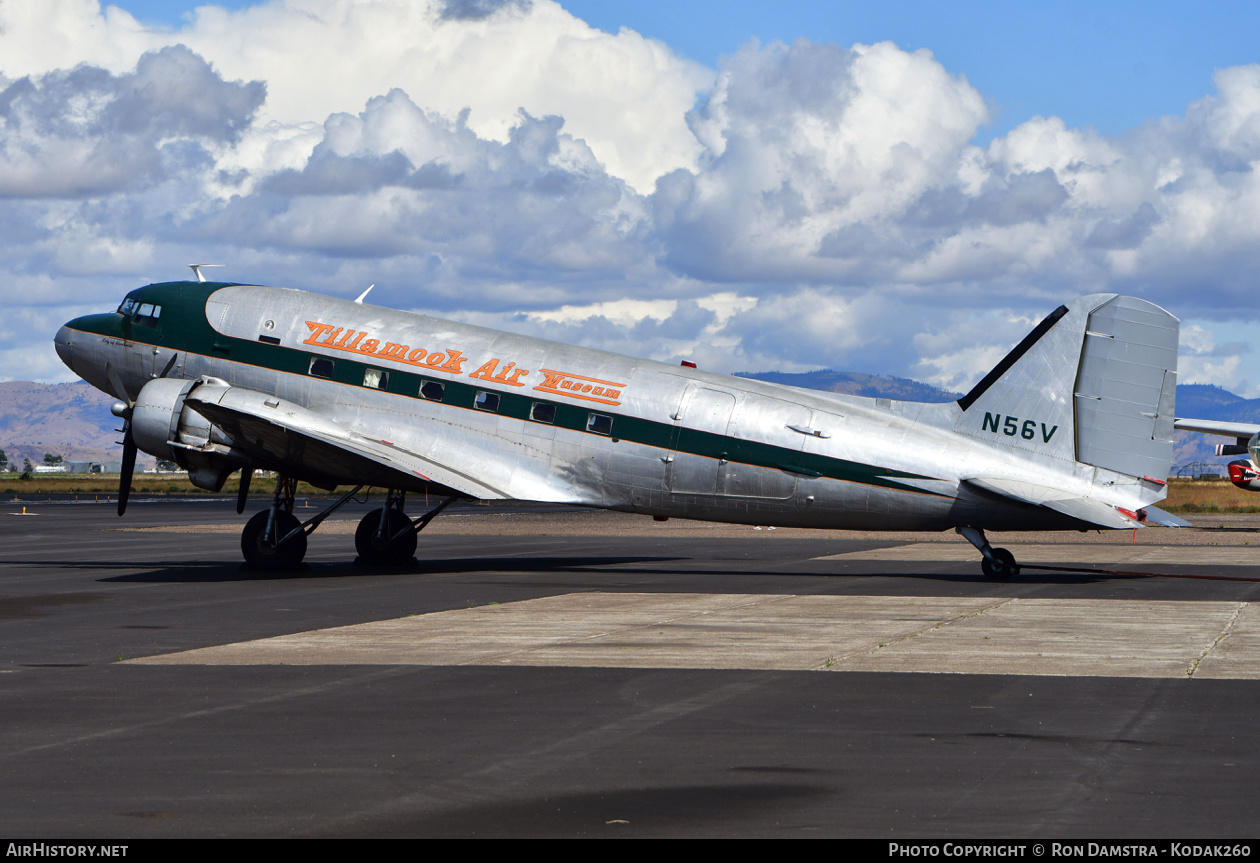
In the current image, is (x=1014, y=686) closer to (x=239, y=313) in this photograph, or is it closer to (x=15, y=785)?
(x=15, y=785)

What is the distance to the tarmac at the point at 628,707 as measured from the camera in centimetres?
830

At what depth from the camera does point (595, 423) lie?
1058 inches

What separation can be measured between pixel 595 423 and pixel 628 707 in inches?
591

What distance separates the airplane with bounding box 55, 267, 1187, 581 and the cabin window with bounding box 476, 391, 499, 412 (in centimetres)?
4

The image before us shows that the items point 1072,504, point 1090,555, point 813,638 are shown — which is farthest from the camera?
point 1090,555

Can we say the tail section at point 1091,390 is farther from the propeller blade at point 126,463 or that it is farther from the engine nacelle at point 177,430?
the propeller blade at point 126,463

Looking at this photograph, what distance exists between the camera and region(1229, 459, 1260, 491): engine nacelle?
59.3 meters

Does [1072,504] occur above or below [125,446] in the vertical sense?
above

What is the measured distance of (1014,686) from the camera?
526 inches

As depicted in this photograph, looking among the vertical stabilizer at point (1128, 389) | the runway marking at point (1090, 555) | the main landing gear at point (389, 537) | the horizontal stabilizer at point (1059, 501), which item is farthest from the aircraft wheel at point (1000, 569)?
the main landing gear at point (389, 537)

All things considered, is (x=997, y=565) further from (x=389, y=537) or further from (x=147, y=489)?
(x=147, y=489)

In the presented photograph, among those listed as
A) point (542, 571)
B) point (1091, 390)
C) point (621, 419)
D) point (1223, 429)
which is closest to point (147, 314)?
point (542, 571)

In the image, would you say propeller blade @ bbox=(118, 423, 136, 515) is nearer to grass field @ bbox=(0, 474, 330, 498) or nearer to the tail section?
the tail section

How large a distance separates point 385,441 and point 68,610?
843cm
